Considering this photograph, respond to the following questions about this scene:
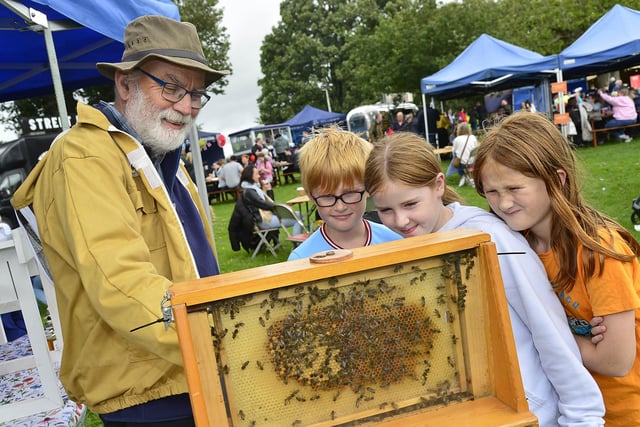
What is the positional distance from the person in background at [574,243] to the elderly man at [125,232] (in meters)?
1.37

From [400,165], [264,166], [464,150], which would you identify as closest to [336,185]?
[400,165]

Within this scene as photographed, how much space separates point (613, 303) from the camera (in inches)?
71.2

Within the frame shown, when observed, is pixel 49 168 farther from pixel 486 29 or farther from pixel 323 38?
pixel 323 38

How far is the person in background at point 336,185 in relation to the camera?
2496 mm

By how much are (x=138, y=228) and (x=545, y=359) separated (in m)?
1.60

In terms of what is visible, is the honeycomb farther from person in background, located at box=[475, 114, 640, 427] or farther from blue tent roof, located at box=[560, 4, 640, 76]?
blue tent roof, located at box=[560, 4, 640, 76]

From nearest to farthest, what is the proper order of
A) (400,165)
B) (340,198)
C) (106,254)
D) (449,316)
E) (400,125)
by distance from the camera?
(449,316)
(106,254)
(400,165)
(340,198)
(400,125)

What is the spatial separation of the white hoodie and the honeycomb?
338 mm

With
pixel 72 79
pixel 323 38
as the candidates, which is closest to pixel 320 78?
pixel 323 38

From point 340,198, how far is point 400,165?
0.38 meters

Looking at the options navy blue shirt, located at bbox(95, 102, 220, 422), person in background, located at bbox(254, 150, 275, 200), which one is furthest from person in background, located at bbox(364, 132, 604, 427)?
person in background, located at bbox(254, 150, 275, 200)

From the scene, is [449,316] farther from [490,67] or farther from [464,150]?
[490,67]

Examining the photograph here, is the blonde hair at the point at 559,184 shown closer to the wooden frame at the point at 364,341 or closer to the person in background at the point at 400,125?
the wooden frame at the point at 364,341

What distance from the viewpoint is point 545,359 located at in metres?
1.78
